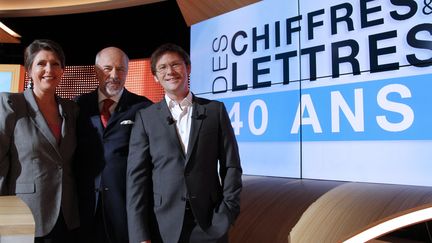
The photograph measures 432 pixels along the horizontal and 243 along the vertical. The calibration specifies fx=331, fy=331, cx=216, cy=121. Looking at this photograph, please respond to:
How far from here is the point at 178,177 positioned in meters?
1.48

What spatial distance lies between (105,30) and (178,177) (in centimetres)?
431

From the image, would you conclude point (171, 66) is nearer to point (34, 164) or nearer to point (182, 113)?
point (182, 113)

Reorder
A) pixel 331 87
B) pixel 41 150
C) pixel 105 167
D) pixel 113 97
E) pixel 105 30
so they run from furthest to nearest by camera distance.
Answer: pixel 105 30 < pixel 331 87 < pixel 113 97 < pixel 105 167 < pixel 41 150

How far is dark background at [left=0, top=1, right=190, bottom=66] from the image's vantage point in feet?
15.4

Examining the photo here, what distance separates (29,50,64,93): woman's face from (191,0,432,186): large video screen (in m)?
1.95

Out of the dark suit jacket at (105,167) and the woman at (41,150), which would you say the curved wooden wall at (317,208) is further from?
the woman at (41,150)

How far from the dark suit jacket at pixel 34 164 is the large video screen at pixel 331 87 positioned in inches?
76.0

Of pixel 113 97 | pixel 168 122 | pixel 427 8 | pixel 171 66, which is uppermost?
pixel 427 8

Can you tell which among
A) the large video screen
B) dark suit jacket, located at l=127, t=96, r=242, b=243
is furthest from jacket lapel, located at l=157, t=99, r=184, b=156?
the large video screen

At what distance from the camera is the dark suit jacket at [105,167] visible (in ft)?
5.61

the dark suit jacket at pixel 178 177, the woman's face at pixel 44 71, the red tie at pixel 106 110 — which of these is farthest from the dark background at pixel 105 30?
the dark suit jacket at pixel 178 177

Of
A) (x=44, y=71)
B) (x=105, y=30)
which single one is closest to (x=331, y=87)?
(x=44, y=71)

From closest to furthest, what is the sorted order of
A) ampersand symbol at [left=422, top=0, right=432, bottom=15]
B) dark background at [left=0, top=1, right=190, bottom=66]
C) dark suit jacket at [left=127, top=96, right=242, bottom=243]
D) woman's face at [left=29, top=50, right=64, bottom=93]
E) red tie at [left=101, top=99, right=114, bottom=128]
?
dark suit jacket at [left=127, top=96, right=242, bottom=243] → woman's face at [left=29, top=50, right=64, bottom=93] → red tie at [left=101, top=99, right=114, bottom=128] → ampersand symbol at [left=422, top=0, right=432, bottom=15] → dark background at [left=0, top=1, right=190, bottom=66]

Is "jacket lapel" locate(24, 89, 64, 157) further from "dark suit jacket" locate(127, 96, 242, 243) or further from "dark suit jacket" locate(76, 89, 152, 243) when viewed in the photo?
"dark suit jacket" locate(127, 96, 242, 243)
